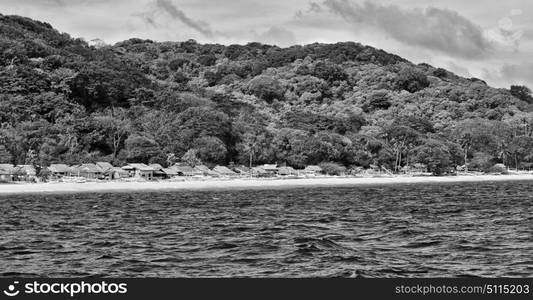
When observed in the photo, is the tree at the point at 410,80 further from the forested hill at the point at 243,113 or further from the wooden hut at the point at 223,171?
the wooden hut at the point at 223,171

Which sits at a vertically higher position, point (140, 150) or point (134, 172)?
point (140, 150)

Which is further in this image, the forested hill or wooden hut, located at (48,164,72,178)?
the forested hill

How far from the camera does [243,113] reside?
409 feet

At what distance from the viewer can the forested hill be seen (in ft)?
291

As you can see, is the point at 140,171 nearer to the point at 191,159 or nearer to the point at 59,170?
the point at 59,170

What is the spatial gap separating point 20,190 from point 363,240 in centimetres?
4243

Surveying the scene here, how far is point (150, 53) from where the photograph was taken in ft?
637

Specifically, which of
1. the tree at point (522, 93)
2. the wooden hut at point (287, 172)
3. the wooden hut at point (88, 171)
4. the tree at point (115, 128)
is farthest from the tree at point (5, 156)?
the tree at point (522, 93)

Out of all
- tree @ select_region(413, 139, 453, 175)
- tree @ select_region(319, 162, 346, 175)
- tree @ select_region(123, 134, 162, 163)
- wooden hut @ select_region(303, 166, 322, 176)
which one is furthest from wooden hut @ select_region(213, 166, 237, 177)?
tree @ select_region(413, 139, 453, 175)

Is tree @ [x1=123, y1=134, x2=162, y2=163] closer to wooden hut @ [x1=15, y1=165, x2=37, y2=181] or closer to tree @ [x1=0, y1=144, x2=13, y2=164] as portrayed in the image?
tree @ [x1=0, y1=144, x2=13, y2=164]

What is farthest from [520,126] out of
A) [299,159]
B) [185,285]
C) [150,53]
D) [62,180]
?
[185,285]

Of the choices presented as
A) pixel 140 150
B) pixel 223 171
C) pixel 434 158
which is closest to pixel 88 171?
pixel 140 150

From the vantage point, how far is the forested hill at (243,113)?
88.7 m

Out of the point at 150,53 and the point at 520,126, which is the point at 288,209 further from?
the point at 150,53
